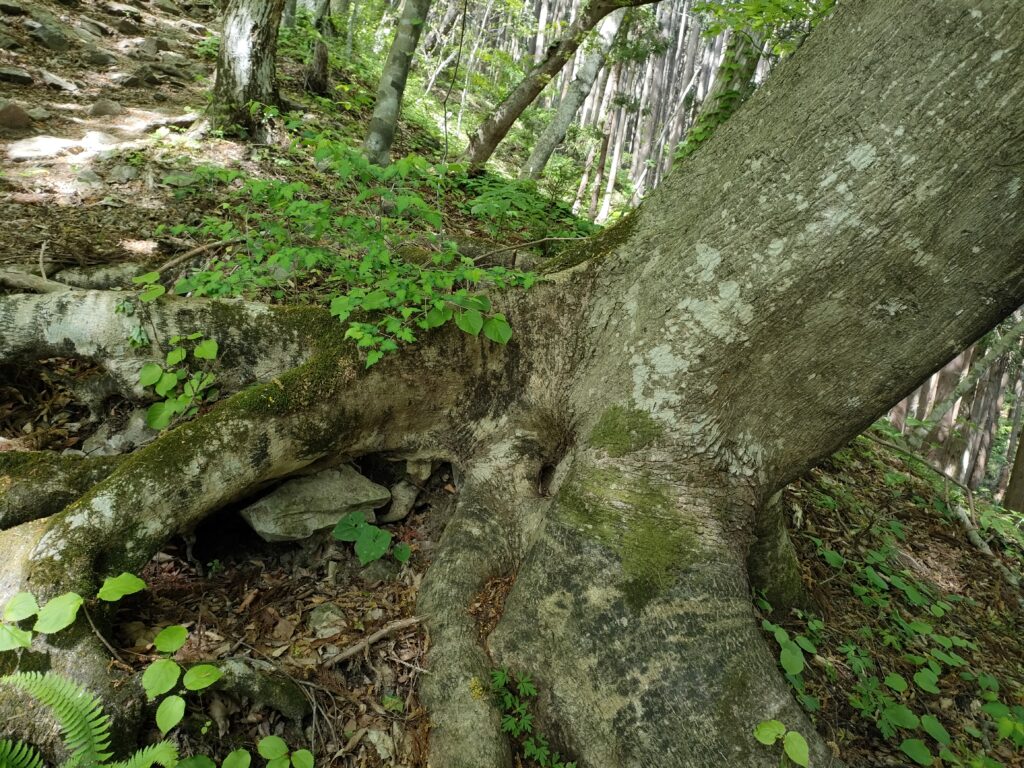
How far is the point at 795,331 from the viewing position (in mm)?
2330

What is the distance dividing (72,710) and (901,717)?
3214 mm

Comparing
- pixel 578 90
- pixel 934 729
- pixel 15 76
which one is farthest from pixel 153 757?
pixel 578 90

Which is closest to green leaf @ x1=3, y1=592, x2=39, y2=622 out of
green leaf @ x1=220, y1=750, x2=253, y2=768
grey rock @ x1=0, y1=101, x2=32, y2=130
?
green leaf @ x1=220, y1=750, x2=253, y2=768

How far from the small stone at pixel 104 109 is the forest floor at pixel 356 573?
0.03 m

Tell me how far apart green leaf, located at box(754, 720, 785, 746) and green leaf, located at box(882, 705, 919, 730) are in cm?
87

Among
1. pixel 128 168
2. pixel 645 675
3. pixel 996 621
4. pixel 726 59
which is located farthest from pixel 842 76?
pixel 128 168

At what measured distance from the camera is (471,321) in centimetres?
254

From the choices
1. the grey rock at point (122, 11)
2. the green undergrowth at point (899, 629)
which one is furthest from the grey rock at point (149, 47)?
the green undergrowth at point (899, 629)

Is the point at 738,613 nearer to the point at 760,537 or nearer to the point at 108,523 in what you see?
the point at 760,537

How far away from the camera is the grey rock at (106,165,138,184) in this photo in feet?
16.8

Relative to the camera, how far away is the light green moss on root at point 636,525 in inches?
93.4

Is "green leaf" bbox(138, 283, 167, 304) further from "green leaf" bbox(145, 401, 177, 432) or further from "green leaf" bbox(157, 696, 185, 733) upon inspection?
"green leaf" bbox(157, 696, 185, 733)

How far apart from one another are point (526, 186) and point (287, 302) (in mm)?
2142

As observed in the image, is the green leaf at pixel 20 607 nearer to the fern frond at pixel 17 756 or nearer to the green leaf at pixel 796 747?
the fern frond at pixel 17 756
